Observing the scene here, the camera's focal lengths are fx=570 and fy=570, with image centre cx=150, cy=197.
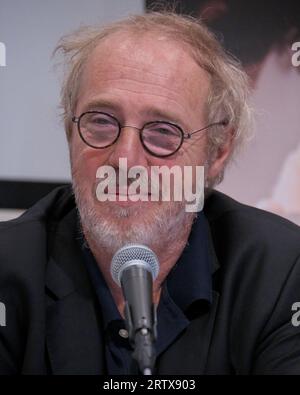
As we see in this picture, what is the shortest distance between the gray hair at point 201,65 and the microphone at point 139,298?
0.44 meters

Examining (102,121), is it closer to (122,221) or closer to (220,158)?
(122,221)

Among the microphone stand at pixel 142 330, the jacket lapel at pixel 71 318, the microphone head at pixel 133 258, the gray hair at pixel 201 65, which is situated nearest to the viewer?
the microphone stand at pixel 142 330

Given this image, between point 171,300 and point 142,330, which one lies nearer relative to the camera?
point 142,330

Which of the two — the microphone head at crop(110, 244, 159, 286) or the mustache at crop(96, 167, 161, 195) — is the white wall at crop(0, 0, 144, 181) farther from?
the microphone head at crop(110, 244, 159, 286)

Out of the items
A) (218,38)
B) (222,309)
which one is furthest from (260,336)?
(218,38)

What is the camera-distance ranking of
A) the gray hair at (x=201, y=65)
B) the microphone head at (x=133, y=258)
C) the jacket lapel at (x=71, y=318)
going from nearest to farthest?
the microphone head at (x=133, y=258) → the jacket lapel at (x=71, y=318) → the gray hair at (x=201, y=65)

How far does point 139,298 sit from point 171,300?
0.39 meters

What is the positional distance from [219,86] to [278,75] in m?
0.14

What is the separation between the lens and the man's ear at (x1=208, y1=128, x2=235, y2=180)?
115cm

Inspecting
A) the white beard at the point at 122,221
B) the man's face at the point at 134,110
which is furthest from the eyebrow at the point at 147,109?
the white beard at the point at 122,221

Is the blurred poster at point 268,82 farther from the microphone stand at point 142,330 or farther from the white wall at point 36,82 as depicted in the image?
the microphone stand at point 142,330

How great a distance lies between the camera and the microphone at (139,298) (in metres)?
0.61

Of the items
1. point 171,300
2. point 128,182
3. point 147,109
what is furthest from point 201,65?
point 171,300

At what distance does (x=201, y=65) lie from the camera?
1.06 m
